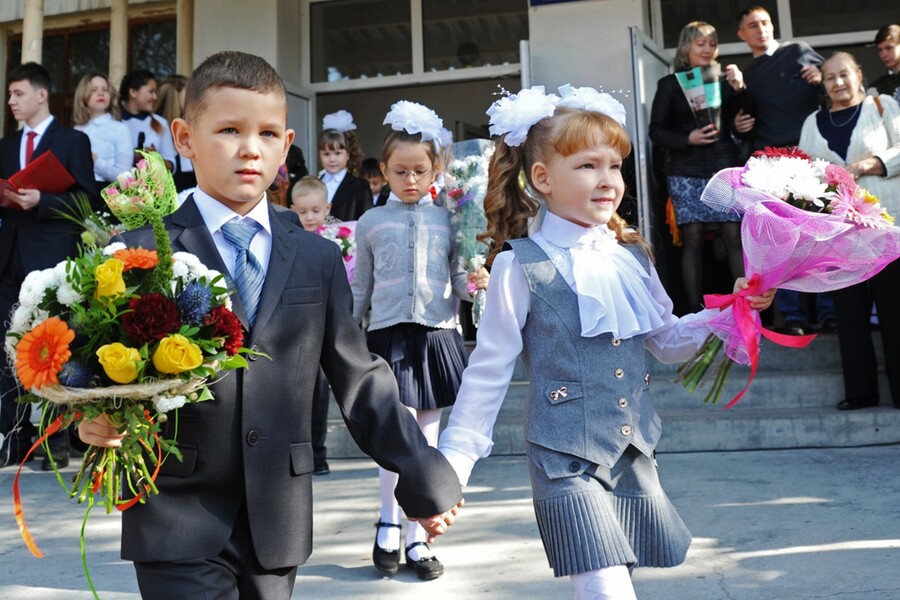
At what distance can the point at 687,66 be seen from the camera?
715 centimetres

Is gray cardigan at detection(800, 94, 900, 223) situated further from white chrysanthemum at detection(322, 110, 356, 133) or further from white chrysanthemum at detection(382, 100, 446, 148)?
white chrysanthemum at detection(322, 110, 356, 133)

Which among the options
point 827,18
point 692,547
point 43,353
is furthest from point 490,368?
point 827,18

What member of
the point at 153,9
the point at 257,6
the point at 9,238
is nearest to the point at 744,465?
the point at 9,238

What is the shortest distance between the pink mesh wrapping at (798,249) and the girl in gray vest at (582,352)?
8 centimetres

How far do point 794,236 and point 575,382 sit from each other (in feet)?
2.33

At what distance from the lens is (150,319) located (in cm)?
195

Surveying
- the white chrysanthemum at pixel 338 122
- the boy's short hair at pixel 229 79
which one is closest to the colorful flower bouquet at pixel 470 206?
the boy's short hair at pixel 229 79

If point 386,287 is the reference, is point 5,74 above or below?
above

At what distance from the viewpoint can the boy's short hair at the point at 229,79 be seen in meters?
2.36

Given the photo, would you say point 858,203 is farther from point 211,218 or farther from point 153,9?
point 153,9

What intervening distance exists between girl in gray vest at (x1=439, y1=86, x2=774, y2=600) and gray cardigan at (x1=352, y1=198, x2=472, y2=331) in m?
1.46

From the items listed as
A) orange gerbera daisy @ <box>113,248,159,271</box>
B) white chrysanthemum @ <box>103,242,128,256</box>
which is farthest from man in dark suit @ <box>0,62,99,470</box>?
orange gerbera daisy @ <box>113,248,159,271</box>

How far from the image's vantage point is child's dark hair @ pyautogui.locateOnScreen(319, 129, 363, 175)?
736cm

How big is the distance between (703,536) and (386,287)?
1753 mm
